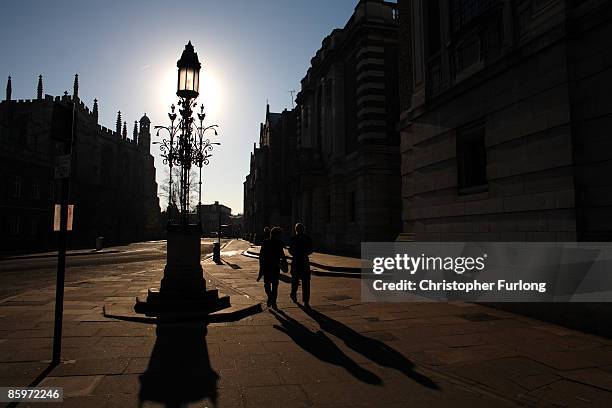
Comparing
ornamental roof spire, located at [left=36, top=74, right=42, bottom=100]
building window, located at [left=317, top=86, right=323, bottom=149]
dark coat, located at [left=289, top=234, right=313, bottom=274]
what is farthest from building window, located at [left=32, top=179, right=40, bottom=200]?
dark coat, located at [left=289, top=234, right=313, bottom=274]

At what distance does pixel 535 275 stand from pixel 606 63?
12.8 ft

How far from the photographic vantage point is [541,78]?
7.84 metres

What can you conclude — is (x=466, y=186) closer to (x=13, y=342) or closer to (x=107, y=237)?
(x=13, y=342)

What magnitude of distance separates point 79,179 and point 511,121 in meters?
60.6

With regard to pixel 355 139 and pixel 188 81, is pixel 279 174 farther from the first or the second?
pixel 188 81

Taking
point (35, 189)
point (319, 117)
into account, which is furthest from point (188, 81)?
point (35, 189)

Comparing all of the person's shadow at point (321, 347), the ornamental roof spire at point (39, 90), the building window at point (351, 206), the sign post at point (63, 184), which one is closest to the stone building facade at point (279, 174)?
the building window at point (351, 206)

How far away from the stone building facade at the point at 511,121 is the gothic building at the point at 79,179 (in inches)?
546

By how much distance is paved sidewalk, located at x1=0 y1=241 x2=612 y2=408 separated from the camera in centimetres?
405

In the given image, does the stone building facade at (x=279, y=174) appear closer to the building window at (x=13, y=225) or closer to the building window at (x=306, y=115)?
the building window at (x=306, y=115)

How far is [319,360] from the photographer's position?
525 cm

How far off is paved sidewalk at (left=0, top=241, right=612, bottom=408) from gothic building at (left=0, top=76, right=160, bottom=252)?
12453 mm

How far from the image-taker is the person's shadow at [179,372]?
402 centimetres

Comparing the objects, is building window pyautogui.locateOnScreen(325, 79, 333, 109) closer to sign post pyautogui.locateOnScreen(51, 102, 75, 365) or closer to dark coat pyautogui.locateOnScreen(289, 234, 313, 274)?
dark coat pyautogui.locateOnScreen(289, 234, 313, 274)
